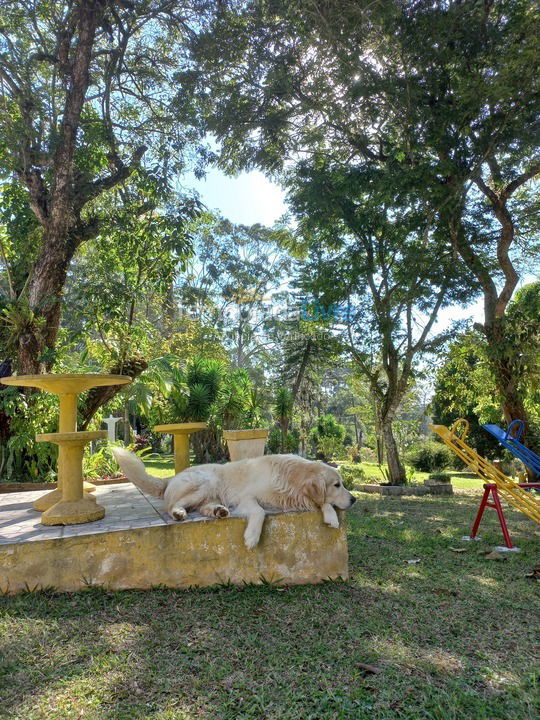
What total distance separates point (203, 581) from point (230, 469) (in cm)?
95

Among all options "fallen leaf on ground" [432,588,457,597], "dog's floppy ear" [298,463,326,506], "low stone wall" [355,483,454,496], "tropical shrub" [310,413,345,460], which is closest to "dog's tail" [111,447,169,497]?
"dog's floppy ear" [298,463,326,506]

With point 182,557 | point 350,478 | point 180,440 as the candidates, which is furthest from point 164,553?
point 350,478

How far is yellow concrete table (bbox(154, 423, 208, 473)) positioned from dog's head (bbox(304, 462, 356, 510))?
1704 millimetres

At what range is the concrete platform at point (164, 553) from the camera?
10.6ft

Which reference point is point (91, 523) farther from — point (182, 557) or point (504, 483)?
point (504, 483)

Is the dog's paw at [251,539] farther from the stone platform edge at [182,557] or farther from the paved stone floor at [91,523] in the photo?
the paved stone floor at [91,523]

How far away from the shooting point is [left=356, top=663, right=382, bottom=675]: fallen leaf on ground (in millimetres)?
2373

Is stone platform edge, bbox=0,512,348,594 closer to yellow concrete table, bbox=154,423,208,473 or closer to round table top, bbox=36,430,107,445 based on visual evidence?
round table top, bbox=36,430,107,445

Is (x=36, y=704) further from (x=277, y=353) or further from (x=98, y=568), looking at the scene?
(x=277, y=353)

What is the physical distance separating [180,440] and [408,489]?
23.3ft

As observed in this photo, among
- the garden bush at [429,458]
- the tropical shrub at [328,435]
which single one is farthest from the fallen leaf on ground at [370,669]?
the tropical shrub at [328,435]

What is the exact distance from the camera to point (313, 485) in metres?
3.73

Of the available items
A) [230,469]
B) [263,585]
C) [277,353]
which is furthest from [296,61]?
[277,353]

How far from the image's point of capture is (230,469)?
405cm
